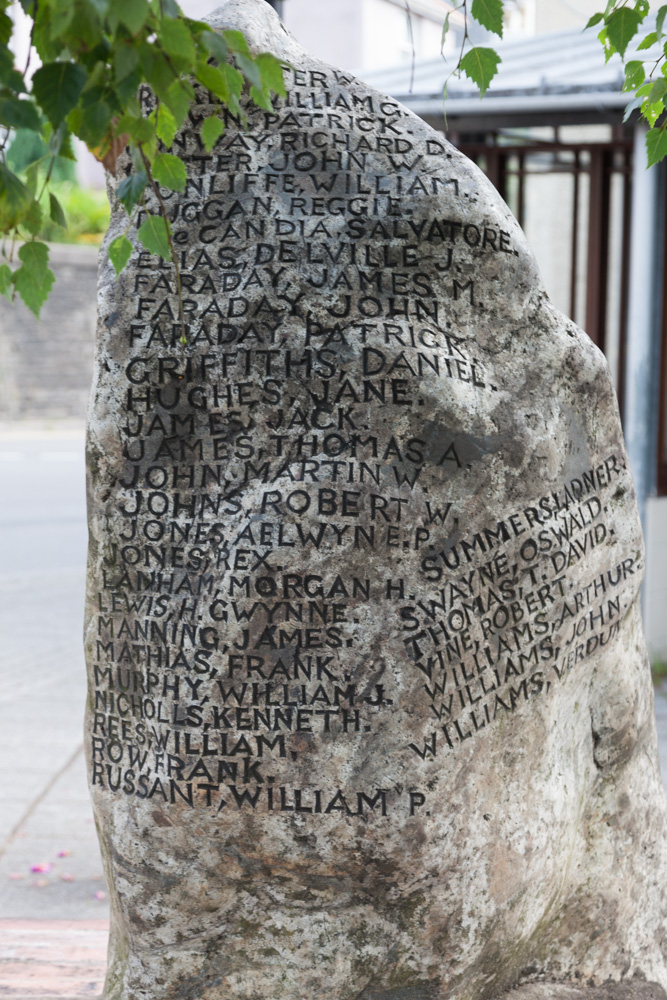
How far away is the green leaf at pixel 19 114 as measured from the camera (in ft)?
4.59

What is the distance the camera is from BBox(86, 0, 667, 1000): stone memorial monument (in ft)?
7.70

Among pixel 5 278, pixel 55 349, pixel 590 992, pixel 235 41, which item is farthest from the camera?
pixel 55 349

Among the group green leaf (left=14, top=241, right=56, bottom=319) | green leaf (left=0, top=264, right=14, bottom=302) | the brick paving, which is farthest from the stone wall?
green leaf (left=14, top=241, right=56, bottom=319)

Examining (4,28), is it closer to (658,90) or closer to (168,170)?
(168,170)

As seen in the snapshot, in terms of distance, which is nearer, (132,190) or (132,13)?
(132,13)

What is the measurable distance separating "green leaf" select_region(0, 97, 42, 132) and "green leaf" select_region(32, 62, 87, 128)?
2 centimetres

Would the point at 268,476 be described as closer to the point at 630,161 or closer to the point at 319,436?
the point at 319,436

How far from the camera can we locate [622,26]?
216cm

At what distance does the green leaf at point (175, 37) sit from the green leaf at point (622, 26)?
1.05m

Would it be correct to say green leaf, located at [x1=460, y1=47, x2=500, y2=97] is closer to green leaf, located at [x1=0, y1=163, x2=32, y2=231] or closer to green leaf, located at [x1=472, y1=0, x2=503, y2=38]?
green leaf, located at [x1=472, y1=0, x2=503, y2=38]

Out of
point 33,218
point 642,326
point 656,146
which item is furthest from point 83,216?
point 33,218

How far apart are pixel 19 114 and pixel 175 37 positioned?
0.22m

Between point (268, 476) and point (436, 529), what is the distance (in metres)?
0.37

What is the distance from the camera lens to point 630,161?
6664mm
